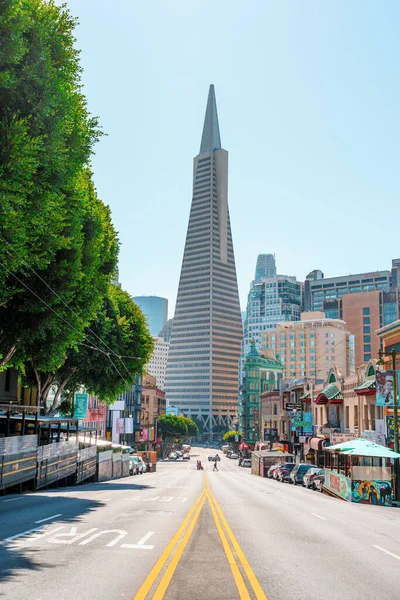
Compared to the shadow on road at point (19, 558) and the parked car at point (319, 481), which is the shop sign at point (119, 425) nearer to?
the parked car at point (319, 481)

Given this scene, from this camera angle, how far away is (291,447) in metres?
84.2

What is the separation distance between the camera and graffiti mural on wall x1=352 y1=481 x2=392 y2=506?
30.7 m

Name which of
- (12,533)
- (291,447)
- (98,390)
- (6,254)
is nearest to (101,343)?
(98,390)

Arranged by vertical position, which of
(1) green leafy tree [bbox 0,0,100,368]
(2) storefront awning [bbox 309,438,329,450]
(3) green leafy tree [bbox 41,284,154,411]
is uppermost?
(1) green leafy tree [bbox 0,0,100,368]

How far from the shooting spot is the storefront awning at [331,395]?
56656mm

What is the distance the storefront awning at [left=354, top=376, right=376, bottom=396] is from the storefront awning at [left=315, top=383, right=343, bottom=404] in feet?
20.8

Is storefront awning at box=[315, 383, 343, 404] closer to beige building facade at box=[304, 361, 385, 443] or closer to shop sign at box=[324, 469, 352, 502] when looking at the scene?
beige building facade at box=[304, 361, 385, 443]

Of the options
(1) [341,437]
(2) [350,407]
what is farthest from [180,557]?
(2) [350,407]

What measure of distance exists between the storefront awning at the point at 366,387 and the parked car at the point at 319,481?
8515mm

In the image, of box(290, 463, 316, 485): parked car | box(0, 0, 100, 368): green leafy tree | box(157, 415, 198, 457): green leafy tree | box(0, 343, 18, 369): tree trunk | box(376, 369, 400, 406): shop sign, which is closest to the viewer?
box(0, 0, 100, 368): green leafy tree

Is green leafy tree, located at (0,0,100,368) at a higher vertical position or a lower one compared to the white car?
higher

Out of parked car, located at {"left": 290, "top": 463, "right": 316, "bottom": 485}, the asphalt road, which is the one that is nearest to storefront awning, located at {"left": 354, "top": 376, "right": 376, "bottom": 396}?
parked car, located at {"left": 290, "top": 463, "right": 316, "bottom": 485}

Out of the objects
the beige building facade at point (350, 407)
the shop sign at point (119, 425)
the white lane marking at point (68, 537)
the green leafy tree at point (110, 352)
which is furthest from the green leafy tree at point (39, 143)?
the shop sign at point (119, 425)

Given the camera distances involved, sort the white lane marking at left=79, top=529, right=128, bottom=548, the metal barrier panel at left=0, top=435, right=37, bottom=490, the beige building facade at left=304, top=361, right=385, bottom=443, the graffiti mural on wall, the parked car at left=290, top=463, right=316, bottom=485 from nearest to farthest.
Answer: the white lane marking at left=79, top=529, right=128, bottom=548, the metal barrier panel at left=0, top=435, right=37, bottom=490, the graffiti mural on wall, the parked car at left=290, top=463, right=316, bottom=485, the beige building facade at left=304, top=361, right=385, bottom=443
